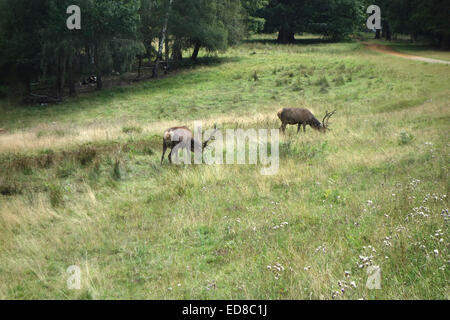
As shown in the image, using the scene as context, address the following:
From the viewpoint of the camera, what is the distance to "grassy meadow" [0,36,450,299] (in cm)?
469

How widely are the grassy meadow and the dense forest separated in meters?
17.8

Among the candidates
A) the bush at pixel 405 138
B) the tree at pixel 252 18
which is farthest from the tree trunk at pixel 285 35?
the bush at pixel 405 138

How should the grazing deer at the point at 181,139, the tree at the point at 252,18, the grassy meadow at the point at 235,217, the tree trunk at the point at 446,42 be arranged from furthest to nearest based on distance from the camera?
the tree at the point at 252,18 < the tree trunk at the point at 446,42 < the grazing deer at the point at 181,139 < the grassy meadow at the point at 235,217

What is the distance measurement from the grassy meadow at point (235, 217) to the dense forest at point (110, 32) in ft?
58.4

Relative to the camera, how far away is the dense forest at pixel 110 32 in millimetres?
31062

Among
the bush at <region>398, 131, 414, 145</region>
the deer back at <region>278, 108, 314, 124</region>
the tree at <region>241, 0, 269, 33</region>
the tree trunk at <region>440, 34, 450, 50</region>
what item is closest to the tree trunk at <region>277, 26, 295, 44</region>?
the tree at <region>241, 0, 269, 33</region>

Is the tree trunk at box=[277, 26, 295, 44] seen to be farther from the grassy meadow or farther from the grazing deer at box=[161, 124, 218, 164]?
the grazing deer at box=[161, 124, 218, 164]

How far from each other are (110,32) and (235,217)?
30.7 metres

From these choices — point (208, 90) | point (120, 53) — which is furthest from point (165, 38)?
point (208, 90)

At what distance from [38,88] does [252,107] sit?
26199mm

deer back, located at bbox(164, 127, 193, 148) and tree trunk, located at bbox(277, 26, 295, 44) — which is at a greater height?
tree trunk, located at bbox(277, 26, 295, 44)

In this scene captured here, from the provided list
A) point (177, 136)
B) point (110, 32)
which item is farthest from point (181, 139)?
point (110, 32)

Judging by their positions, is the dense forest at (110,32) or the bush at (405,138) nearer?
the bush at (405,138)

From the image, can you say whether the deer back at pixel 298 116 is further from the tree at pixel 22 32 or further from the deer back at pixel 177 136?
the tree at pixel 22 32
